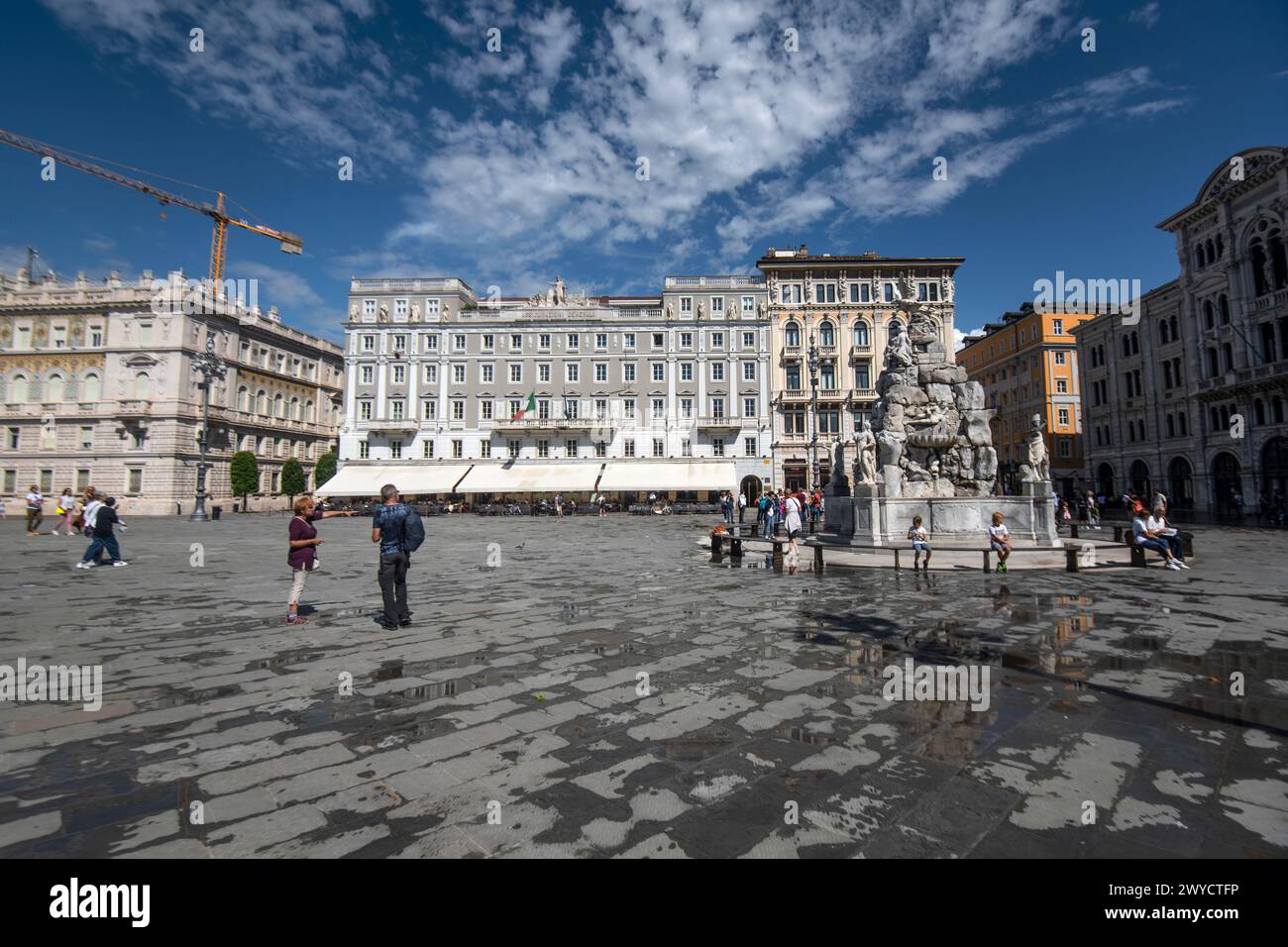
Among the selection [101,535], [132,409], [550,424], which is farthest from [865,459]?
[132,409]

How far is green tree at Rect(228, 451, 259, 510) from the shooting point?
44.6 m

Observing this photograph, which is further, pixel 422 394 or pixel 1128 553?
pixel 422 394

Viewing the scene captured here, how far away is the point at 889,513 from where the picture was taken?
14.6m

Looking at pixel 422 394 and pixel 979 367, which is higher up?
pixel 979 367

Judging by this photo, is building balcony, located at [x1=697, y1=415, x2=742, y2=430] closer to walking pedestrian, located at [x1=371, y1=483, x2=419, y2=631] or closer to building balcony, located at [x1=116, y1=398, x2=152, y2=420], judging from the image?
walking pedestrian, located at [x1=371, y1=483, x2=419, y2=631]

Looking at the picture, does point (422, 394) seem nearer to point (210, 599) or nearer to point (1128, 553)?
point (210, 599)

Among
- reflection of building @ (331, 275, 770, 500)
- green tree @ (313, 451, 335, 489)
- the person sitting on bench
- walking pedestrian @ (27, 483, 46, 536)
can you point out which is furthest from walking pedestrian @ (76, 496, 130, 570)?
green tree @ (313, 451, 335, 489)

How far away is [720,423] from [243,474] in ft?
124

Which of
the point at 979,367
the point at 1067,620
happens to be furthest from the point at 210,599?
the point at 979,367

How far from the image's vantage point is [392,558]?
7.02 metres

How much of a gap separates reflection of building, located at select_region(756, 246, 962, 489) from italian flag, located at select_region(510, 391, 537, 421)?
19.1 m

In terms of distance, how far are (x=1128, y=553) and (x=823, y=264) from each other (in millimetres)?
36736

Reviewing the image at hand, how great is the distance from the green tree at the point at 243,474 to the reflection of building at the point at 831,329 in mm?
41558

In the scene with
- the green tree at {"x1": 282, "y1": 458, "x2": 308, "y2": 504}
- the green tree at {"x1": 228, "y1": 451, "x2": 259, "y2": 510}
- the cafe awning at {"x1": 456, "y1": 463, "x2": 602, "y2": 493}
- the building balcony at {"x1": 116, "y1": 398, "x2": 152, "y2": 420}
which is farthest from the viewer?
the green tree at {"x1": 282, "y1": 458, "x2": 308, "y2": 504}
